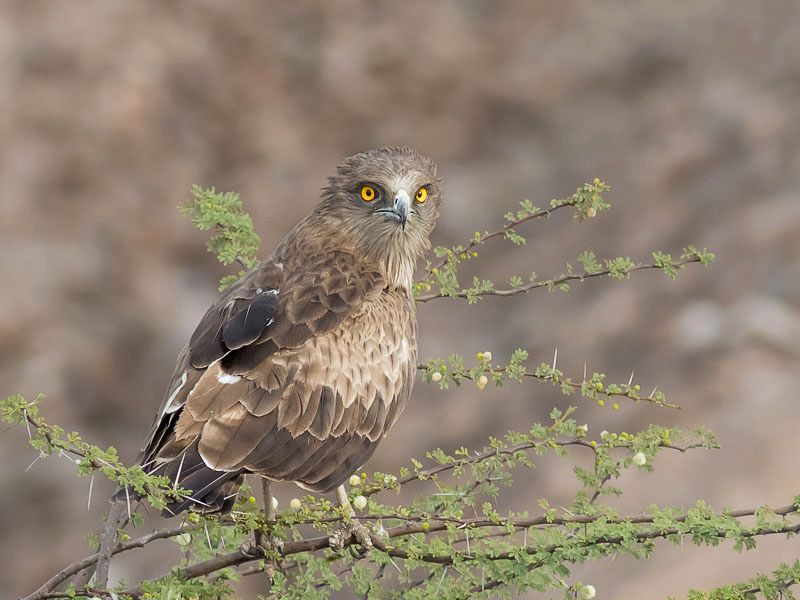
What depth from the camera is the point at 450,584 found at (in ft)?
11.4

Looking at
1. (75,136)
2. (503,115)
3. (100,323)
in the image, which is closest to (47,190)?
(75,136)

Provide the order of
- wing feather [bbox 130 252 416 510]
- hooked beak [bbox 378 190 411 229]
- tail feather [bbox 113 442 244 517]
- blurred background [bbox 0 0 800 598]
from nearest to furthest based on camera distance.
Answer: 1. tail feather [bbox 113 442 244 517]
2. wing feather [bbox 130 252 416 510]
3. hooked beak [bbox 378 190 411 229]
4. blurred background [bbox 0 0 800 598]

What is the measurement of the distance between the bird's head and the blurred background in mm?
3170

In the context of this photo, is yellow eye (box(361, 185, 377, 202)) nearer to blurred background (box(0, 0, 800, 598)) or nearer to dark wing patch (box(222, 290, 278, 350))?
dark wing patch (box(222, 290, 278, 350))

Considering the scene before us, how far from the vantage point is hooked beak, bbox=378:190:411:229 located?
167 inches

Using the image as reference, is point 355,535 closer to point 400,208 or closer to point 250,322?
point 250,322

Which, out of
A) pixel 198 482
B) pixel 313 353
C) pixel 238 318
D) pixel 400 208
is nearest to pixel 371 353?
pixel 313 353

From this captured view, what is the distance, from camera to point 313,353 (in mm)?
3850

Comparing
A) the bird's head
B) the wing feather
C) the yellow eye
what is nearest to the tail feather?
the wing feather

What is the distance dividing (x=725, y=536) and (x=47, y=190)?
24.1 feet

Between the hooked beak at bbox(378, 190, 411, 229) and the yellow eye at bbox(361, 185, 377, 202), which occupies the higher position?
the yellow eye at bbox(361, 185, 377, 202)

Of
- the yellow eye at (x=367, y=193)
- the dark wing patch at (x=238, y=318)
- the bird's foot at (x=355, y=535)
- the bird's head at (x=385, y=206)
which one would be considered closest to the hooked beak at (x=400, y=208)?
the bird's head at (x=385, y=206)

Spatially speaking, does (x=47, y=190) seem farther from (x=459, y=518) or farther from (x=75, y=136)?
(x=459, y=518)

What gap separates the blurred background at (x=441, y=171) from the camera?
816 cm
